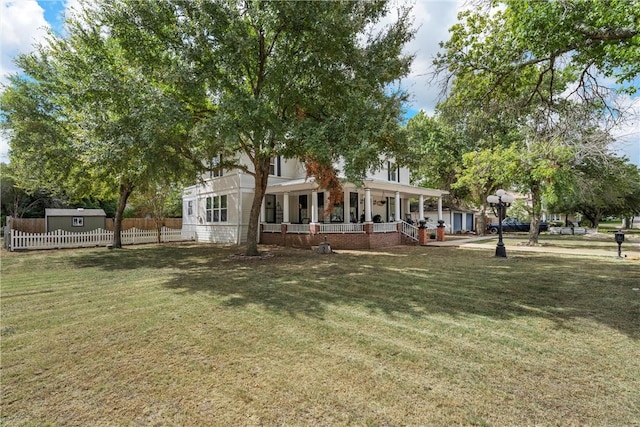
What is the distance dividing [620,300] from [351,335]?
558cm

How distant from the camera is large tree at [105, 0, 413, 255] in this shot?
9656mm

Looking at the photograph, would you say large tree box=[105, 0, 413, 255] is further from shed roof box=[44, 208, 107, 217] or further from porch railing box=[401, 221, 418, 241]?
shed roof box=[44, 208, 107, 217]

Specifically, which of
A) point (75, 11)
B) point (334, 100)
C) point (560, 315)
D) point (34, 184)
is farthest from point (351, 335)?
point (34, 184)

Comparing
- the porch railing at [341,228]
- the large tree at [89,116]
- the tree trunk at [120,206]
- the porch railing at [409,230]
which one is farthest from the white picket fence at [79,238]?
the porch railing at [409,230]

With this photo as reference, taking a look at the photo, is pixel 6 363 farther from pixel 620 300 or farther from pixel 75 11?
pixel 75 11

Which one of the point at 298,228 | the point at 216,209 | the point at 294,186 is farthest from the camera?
the point at 216,209

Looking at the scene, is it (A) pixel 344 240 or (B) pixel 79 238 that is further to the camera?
(B) pixel 79 238

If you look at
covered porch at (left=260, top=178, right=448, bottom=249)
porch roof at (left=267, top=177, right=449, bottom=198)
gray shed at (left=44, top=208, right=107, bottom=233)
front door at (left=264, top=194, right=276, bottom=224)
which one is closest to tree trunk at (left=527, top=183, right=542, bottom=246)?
covered porch at (left=260, top=178, right=448, bottom=249)

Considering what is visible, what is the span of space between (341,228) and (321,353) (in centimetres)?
1274

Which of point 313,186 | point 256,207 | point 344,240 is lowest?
point 344,240

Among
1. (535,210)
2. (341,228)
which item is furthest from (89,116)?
(535,210)

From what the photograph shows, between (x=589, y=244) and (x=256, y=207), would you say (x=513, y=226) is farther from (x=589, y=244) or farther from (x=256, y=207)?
(x=256, y=207)

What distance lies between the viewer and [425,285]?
771 cm

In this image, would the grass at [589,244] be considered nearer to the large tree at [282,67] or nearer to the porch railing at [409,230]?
the porch railing at [409,230]
